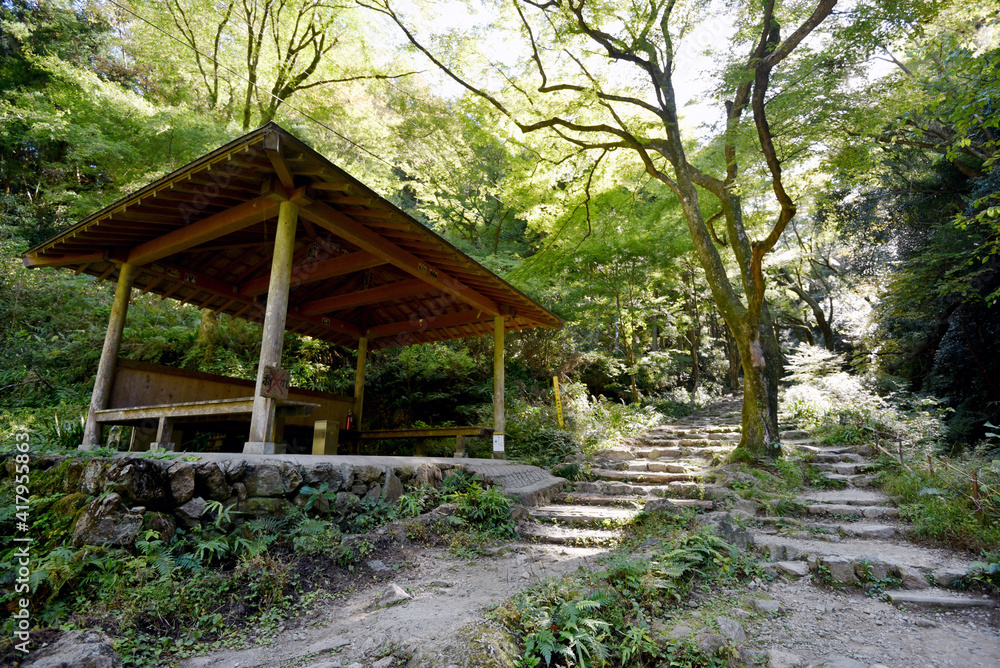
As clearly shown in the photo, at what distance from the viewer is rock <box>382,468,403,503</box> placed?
521 centimetres

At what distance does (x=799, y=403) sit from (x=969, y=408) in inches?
140

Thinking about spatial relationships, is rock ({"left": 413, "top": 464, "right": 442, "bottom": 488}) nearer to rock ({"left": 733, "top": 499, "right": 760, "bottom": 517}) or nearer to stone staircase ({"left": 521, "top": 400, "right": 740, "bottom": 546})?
stone staircase ({"left": 521, "top": 400, "right": 740, "bottom": 546})

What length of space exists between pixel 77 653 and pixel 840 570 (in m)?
5.55

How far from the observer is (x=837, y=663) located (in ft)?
9.58

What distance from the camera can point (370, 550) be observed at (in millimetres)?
4363

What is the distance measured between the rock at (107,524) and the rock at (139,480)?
0.26 feet

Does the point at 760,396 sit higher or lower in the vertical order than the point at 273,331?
lower

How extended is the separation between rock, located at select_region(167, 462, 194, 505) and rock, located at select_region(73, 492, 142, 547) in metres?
0.28

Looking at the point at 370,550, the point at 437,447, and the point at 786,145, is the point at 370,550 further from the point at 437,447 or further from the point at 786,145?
the point at 786,145

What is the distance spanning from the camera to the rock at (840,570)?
13.8ft

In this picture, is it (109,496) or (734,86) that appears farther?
(734,86)

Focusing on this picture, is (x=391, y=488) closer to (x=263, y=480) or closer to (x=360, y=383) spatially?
(x=263, y=480)

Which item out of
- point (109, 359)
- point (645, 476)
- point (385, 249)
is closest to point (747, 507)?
point (645, 476)

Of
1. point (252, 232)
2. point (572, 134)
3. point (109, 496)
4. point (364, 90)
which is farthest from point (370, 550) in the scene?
point (364, 90)
